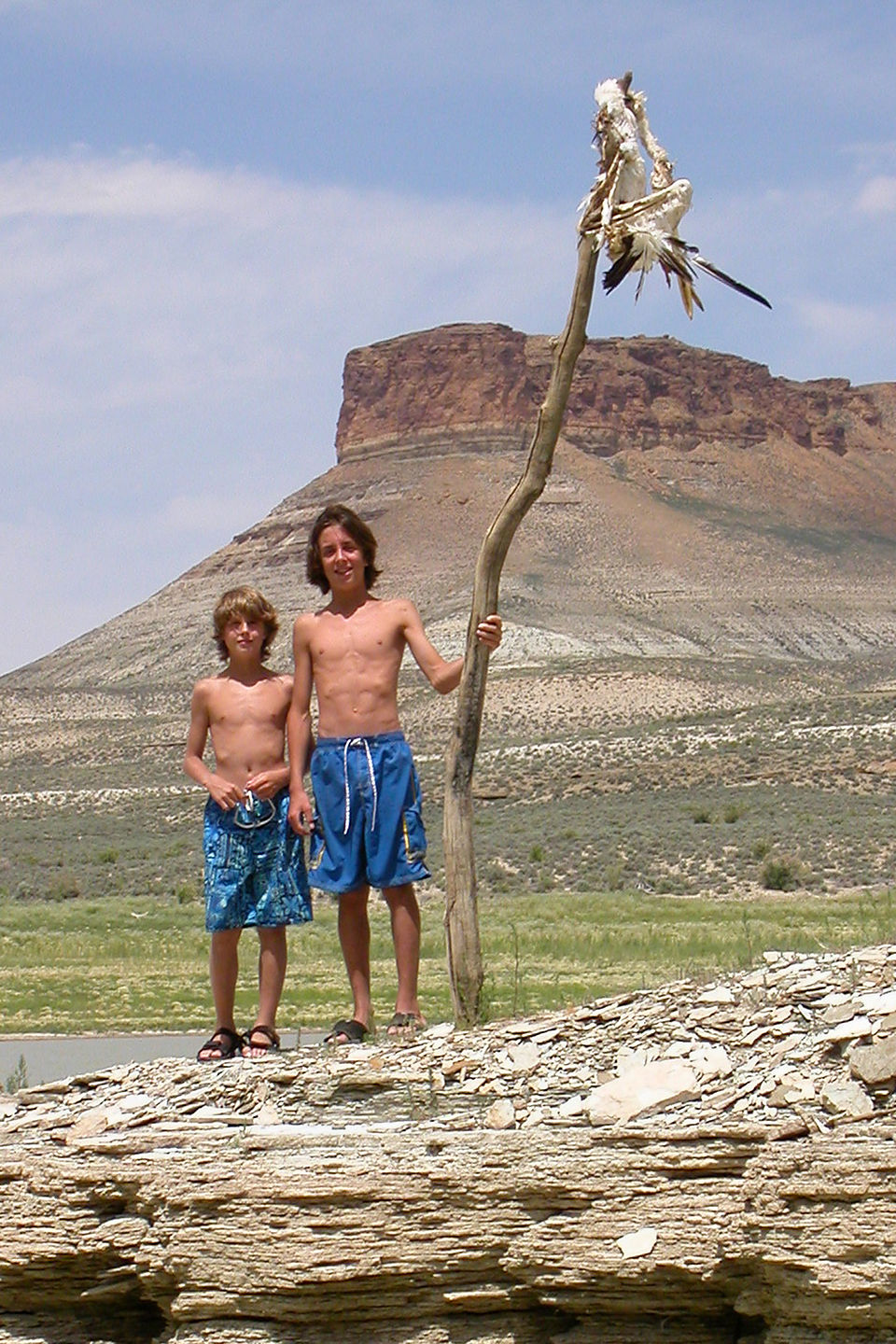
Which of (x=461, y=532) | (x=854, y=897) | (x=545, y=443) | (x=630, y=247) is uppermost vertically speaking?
(x=461, y=532)

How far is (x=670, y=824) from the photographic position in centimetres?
3334

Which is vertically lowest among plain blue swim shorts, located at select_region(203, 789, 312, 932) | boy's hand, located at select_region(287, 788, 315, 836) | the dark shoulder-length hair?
plain blue swim shorts, located at select_region(203, 789, 312, 932)

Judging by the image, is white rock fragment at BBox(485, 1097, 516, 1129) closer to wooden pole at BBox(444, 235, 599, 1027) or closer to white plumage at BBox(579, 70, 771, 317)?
wooden pole at BBox(444, 235, 599, 1027)

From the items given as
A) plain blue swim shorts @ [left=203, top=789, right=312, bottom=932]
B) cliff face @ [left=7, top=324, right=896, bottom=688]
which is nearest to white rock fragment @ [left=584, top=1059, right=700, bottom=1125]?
plain blue swim shorts @ [left=203, top=789, right=312, bottom=932]

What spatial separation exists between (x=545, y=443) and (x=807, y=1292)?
361cm

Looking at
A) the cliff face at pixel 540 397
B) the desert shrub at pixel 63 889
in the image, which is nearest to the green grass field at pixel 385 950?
the desert shrub at pixel 63 889

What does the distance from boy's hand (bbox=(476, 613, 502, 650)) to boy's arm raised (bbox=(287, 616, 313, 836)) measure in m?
0.65

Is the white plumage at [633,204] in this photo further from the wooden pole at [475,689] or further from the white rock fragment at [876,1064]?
the white rock fragment at [876,1064]

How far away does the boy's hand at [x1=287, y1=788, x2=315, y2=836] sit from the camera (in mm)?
6602

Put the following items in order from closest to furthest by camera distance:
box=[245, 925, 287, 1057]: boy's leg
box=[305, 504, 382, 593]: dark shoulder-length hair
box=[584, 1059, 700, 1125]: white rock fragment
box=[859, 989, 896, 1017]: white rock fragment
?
box=[584, 1059, 700, 1125]: white rock fragment < box=[859, 989, 896, 1017]: white rock fragment < box=[245, 925, 287, 1057]: boy's leg < box=[305, 504, 382, 593]: dark shoulder-length hair

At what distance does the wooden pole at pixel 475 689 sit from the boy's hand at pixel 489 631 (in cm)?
5

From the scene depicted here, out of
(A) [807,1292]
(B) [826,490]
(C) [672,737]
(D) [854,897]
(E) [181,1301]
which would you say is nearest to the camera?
(A) [807,1292]

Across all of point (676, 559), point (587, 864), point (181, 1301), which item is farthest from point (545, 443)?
point (676, 559)

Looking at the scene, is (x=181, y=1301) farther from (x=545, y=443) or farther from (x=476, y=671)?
(x=545, y=443)
